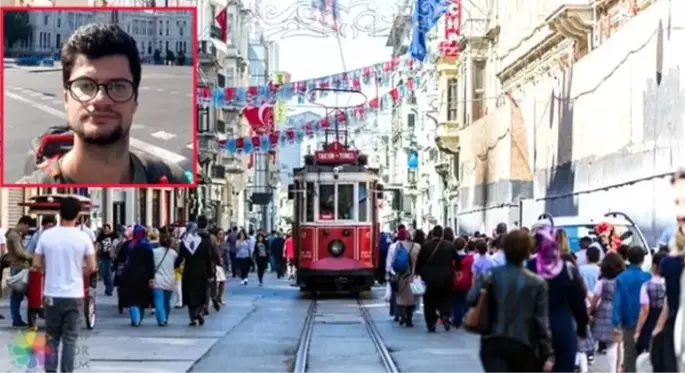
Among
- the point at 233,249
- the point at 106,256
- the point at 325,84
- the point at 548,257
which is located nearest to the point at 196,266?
the point at 106,256

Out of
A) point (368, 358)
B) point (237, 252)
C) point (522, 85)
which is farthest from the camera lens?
point (522, 85)

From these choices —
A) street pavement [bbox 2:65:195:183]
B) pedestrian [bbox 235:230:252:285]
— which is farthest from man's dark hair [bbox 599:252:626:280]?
pedestrian [bbox 235:230:252:285]

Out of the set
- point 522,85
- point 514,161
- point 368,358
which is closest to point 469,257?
point 368,358

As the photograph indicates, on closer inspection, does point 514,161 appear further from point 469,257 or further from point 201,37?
point 201,37

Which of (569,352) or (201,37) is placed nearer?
(569,352)

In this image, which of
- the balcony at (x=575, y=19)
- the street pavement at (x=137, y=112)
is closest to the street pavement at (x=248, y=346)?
the street pavement at (x=137, y=112)

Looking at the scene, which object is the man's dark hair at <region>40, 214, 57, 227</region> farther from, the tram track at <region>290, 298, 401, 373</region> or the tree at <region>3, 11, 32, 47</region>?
the tree at <region>3, 11, 32, 47</region>

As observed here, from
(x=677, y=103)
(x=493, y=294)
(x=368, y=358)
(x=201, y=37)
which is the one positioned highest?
(x=201, y=37)

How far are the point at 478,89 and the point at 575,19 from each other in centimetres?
2422

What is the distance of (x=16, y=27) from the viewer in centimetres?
3347

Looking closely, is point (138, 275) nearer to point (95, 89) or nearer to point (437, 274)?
point (437, 274)

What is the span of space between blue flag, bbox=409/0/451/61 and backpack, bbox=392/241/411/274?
17.0 metres

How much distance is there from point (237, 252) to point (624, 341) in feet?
104

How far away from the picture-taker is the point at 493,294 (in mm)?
10312
